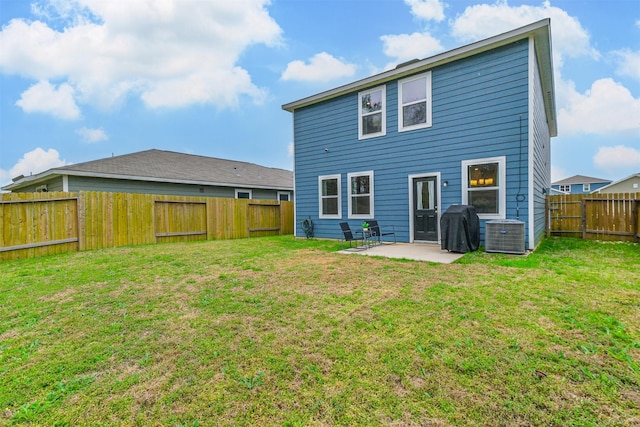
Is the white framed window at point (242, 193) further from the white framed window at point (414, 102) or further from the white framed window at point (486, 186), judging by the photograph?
the white framed window at point (486, 186)

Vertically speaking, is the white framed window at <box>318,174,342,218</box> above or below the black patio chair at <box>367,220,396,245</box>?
above

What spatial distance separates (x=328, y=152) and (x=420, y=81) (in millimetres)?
3522

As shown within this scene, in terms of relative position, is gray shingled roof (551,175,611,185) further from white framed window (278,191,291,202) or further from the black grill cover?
the black grill cover

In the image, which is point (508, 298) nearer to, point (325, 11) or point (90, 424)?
point (90, 424)

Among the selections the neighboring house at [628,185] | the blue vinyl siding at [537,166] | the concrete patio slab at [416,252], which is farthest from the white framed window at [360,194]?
the neighboring house at [628,185]

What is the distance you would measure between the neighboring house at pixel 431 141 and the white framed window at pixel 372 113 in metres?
0.03

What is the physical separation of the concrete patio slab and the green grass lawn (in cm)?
145

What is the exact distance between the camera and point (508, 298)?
351 centimetres

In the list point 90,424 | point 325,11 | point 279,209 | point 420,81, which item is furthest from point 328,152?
point 90,424

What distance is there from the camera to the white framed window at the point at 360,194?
30.6 feet

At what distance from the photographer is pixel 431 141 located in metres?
8.11

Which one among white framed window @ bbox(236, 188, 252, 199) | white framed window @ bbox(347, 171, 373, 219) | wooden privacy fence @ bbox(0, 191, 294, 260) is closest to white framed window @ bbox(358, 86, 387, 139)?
white framed window @ bbox(347, 171, 373, 219)

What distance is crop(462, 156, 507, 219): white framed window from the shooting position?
7.08m

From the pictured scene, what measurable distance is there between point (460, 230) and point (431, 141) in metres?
2.75
